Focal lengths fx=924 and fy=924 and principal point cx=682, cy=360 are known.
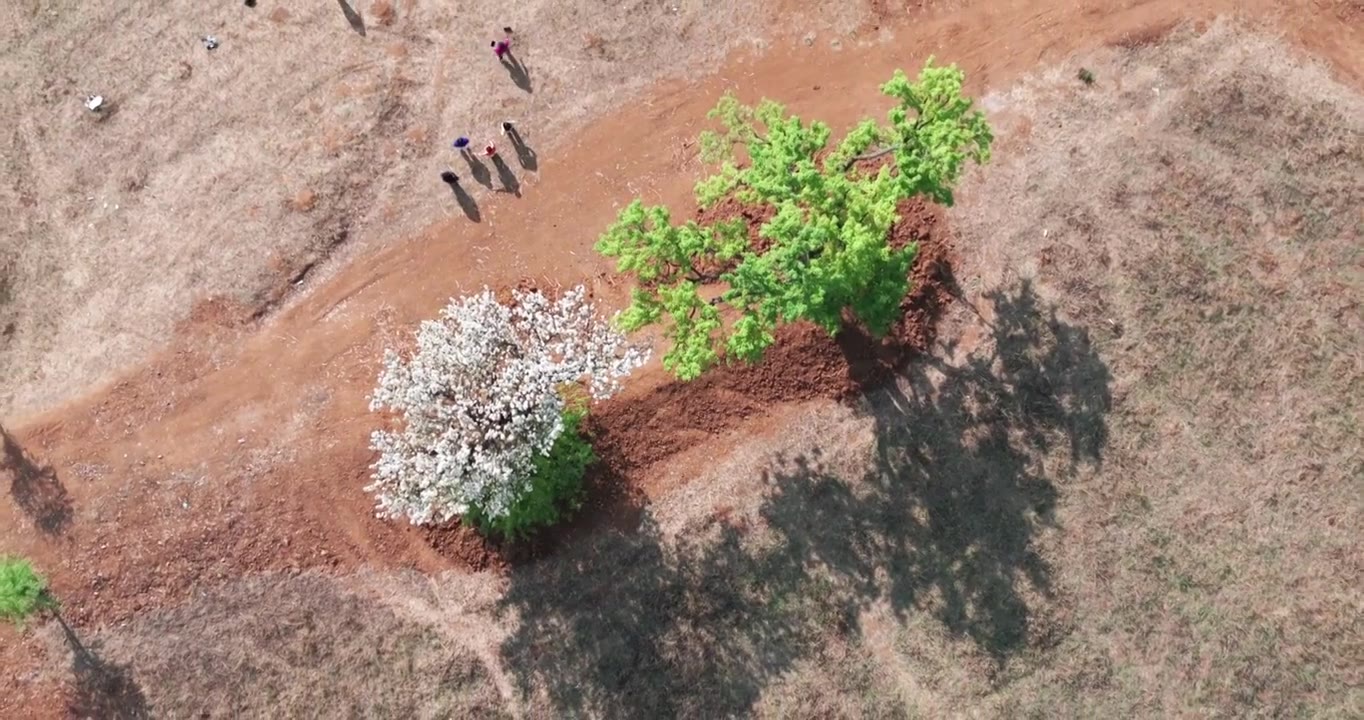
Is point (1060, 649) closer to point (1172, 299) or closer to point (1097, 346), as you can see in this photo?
point (1097, 346)

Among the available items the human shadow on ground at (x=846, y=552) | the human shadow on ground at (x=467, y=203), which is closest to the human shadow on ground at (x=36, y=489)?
the human shadow on ground at (x=846, y=552)

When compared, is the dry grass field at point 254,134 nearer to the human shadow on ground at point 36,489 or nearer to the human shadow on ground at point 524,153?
the human shadow on ground at point 524,153

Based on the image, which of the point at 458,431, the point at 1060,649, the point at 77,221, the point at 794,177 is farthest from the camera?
the point at 77,221

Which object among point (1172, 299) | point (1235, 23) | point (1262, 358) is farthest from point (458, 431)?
point (1235, 23)

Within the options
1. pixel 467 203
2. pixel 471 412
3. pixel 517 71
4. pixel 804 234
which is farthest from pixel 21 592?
pixel 804 234

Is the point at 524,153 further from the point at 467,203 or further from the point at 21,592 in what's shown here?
the point at 21,592

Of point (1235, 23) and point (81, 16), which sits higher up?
point (81, 16)

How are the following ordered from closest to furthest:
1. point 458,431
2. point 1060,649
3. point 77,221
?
point 458,431 < point 1060,649 < point 77,221

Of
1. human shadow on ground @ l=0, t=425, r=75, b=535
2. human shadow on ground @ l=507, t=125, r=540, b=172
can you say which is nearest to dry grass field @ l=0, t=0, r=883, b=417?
human shadow on ground @ l=507, t=125, r=540, b=172
